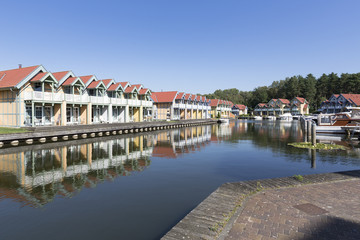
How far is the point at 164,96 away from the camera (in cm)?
6912

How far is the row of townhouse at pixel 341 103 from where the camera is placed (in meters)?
84.1

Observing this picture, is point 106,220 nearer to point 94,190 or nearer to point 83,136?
point 94,190

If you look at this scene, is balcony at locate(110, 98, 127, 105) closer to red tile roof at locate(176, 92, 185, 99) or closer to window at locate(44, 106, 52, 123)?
window at locate(44, 106, 52, 123)

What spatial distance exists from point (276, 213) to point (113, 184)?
827 centimetres

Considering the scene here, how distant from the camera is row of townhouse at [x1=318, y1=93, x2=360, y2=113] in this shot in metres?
84.1

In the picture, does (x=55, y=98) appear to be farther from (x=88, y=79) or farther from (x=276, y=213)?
(x=276, y=213)

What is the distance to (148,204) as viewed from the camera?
31.5 feet

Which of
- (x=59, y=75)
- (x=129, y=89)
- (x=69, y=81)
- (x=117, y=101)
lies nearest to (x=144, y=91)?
(x=129, y=89)

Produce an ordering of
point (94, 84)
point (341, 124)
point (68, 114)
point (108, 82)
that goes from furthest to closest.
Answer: point (108, 82) → point (94, 84) → point (341, 124) → point (68, 114)

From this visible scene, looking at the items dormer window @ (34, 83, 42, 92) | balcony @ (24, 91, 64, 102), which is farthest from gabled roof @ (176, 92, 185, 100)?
dormer window @ (34, 83, 42, 92)

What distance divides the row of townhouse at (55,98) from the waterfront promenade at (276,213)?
1181 inches

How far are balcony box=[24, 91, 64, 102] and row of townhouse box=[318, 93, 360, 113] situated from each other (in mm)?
92667

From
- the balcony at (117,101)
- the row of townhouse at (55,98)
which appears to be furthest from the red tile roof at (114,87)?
the balcony at (117,101)

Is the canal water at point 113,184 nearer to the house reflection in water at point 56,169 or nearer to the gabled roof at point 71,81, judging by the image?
the house reflection in water at point 56,169
